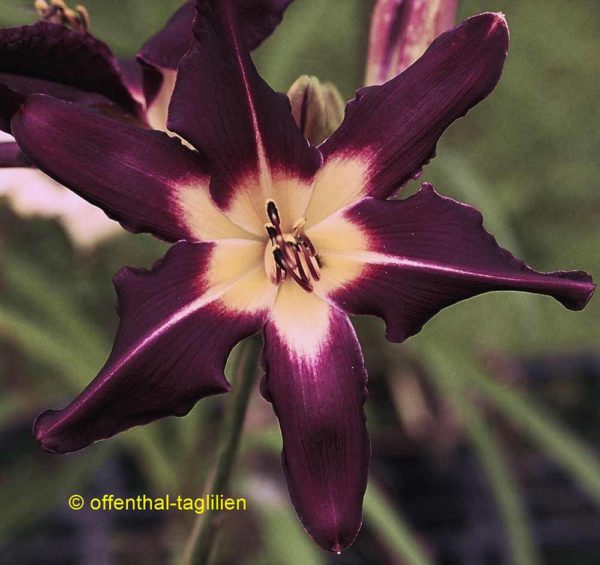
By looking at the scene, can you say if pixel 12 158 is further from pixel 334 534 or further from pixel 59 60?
pixel 334 534

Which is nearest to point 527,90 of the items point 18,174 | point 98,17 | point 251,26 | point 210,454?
point 98,17

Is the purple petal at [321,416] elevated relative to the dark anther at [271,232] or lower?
lower

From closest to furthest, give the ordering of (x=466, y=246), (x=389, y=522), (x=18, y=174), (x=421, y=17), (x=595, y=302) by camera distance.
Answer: (x=466, y=246), (x=421, y=17), (x=18, y=174), (x=389, y=522), (x=595, y=302)

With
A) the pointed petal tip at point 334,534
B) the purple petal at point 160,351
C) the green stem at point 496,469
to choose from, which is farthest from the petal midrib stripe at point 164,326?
the green stem at point 496,469

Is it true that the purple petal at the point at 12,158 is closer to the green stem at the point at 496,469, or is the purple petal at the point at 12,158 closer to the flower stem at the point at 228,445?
the flower stem at the point at 228,445

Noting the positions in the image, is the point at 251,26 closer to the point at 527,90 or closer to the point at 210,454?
the point at 210,454

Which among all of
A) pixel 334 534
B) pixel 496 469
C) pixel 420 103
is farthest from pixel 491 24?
pixel 496 469
